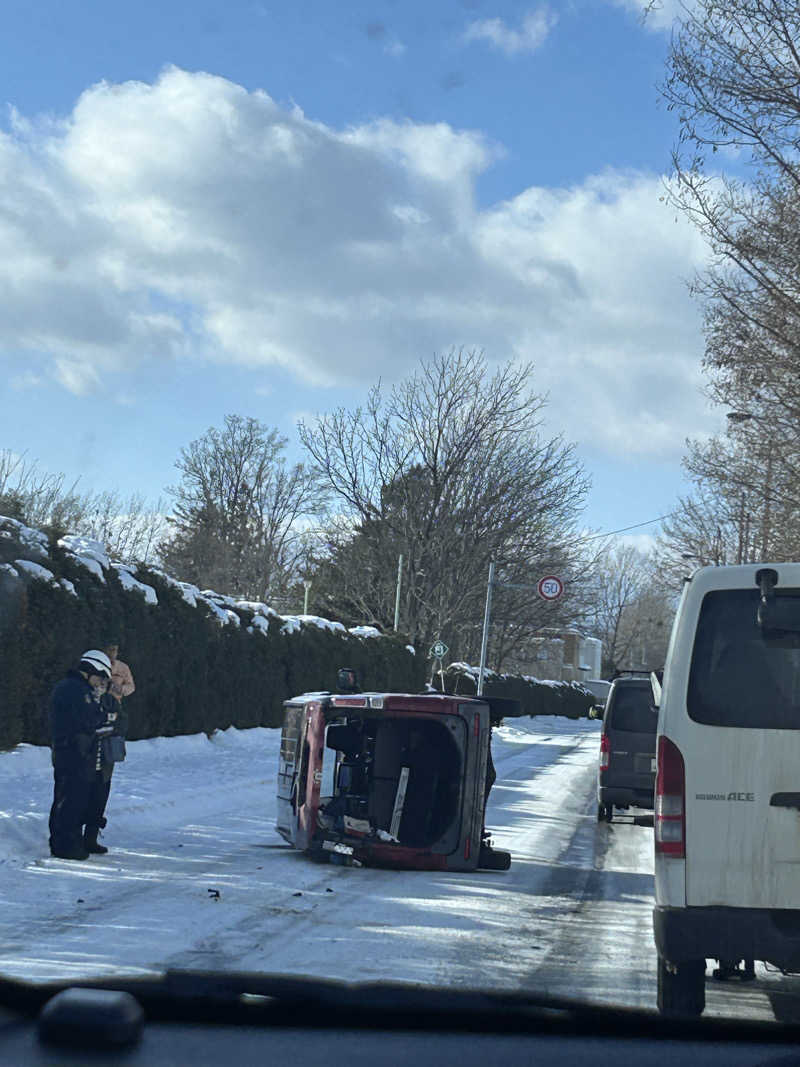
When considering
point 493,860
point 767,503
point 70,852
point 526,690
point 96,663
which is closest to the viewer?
point 70,852

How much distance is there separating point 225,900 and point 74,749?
2547 millimetres

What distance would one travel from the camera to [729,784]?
5.24 m

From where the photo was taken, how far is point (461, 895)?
29.1ft

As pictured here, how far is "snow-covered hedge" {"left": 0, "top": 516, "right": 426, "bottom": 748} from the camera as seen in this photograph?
15.2 meters

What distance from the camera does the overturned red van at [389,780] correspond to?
32.2 ft

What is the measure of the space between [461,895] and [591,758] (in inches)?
794

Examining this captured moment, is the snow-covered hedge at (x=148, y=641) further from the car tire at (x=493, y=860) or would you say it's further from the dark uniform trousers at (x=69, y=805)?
the car tire at (x=493, y=860)

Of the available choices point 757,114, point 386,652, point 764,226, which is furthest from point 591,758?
point 757,114

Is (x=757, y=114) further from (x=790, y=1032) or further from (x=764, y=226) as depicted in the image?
(x=790, y=1032)

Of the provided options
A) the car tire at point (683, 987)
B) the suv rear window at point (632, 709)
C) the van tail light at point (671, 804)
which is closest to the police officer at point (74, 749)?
the car tire at point (683, 987)

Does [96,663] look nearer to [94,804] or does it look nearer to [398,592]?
[94,804]

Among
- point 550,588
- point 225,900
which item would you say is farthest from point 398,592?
point 225,900

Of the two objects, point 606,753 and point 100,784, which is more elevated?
point 606,753

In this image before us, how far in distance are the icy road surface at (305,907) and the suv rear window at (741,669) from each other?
1497 millimetres
